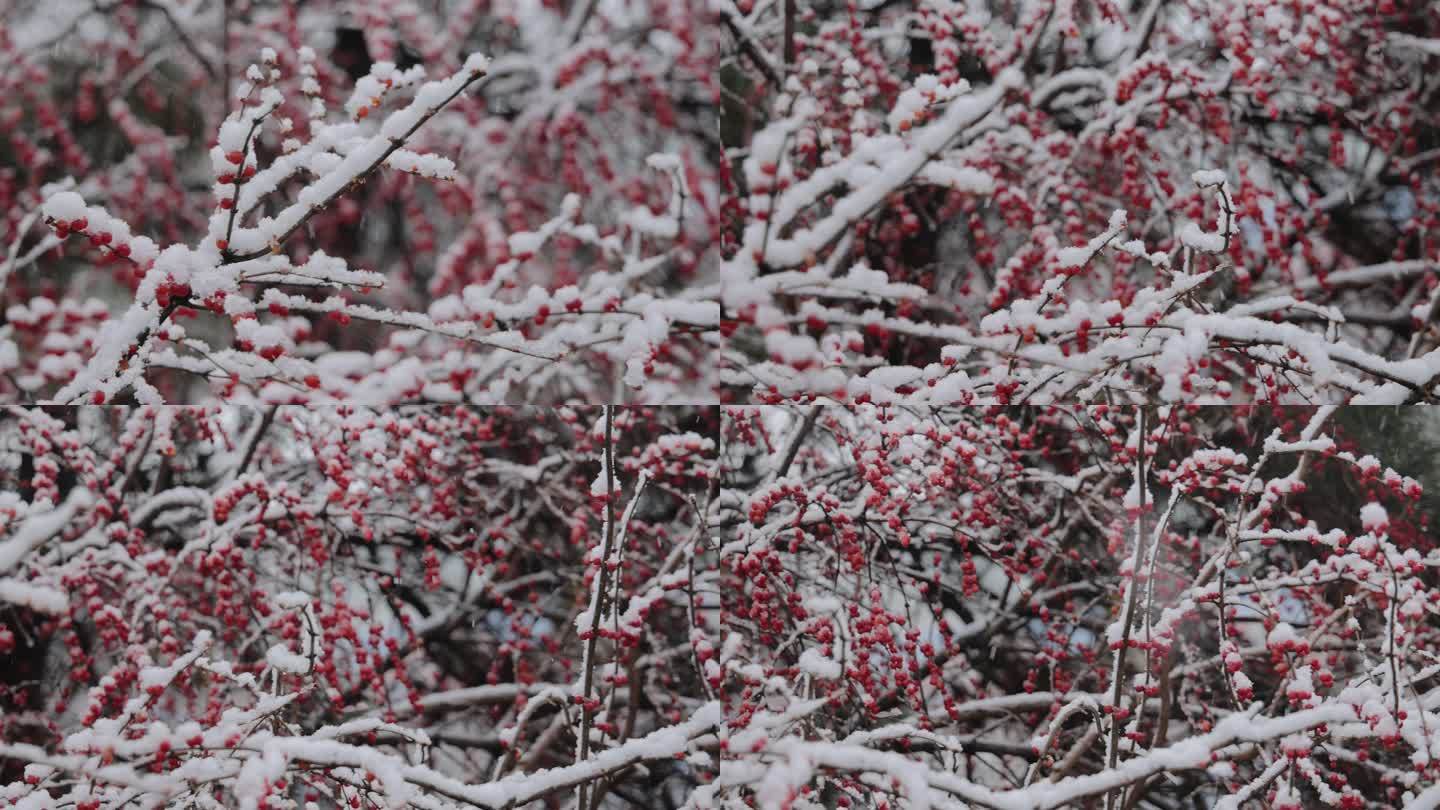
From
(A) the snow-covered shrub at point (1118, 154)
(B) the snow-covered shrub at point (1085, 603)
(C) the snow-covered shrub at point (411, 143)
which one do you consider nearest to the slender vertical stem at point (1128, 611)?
(B) the snow-covered shrub at point (1085, 603)

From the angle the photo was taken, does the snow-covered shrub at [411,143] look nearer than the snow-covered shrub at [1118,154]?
No

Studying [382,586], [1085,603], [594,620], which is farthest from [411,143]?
[1085,603]

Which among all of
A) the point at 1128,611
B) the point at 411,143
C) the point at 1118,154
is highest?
the point at 411,143

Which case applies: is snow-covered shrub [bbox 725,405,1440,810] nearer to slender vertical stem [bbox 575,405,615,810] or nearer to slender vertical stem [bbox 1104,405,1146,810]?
slender vertical stem [bbox 1104,405,1146,810]

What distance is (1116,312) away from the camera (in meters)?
1.30

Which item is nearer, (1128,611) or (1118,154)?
(1128,611)

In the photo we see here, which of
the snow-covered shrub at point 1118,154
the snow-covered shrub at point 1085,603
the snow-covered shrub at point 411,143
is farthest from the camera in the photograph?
the snow-covered shrub at point 411,143

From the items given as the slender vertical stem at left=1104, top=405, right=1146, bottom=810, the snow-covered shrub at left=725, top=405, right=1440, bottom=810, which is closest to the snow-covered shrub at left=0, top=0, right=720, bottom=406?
the snow-covered shrub at left=725, top=405, right=1440, bottom=810

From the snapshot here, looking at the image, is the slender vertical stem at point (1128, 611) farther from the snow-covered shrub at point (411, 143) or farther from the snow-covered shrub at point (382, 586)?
the snow-covered shrub at point (411, 143)

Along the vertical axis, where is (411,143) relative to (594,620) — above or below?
above

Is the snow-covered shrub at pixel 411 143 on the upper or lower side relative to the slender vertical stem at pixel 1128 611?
upper

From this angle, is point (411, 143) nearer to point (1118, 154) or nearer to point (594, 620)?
point (1118, 154)

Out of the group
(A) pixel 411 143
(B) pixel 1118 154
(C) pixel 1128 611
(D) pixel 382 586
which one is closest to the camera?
(C) pixel 1128 611

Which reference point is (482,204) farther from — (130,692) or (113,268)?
(130,692)
